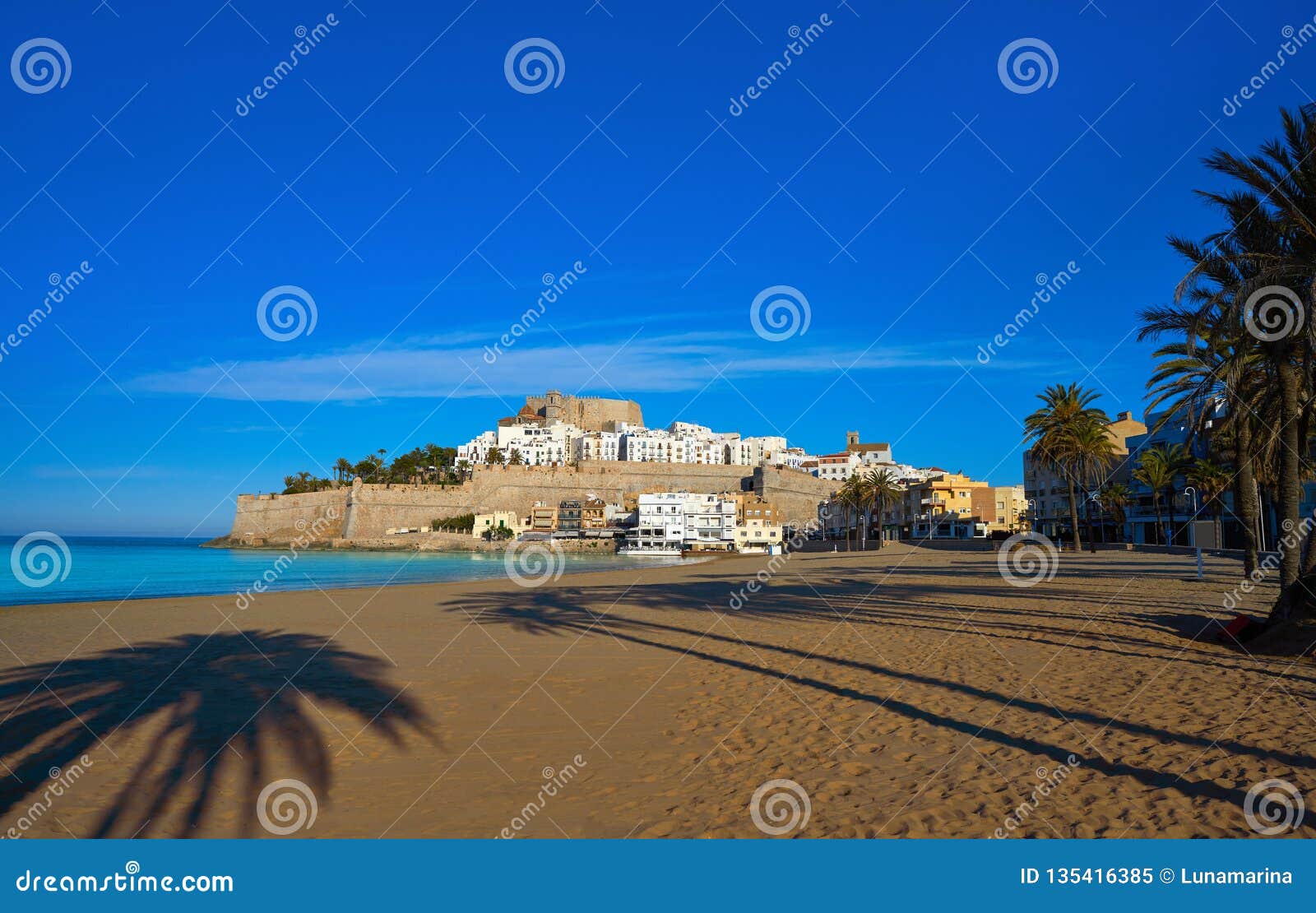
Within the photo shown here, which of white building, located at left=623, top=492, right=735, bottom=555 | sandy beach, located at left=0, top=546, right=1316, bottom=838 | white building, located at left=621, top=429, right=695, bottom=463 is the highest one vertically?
white building, located at left=621, top=429, right=695, bottom=463

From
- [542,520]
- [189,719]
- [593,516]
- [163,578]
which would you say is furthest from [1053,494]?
[189,719]

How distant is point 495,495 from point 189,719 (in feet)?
378

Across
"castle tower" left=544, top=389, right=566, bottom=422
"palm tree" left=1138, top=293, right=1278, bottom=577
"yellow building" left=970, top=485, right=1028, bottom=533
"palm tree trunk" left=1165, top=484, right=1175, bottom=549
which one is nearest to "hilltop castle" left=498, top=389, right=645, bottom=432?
"castle tower" left=544, top=389, right=566, bottom=422

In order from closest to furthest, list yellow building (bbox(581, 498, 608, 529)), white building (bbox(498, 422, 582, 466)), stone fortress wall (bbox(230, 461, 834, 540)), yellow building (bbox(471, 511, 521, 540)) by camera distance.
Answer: yellow building (bbox(581, 498, 608, 529)) < yellow building (bbox(471, 511, 521, 540)) < stone fortress wall (bbox(230, 461, 834, 540)) < white building (bbox(498, 422, 582, 466))

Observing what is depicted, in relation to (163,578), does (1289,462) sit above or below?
above

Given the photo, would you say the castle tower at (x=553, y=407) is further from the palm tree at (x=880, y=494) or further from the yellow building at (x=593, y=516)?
the palm tree at (x=880, y=494)

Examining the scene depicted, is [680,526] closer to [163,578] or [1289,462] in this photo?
[163,578]

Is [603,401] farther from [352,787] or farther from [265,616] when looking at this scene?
[352,787]

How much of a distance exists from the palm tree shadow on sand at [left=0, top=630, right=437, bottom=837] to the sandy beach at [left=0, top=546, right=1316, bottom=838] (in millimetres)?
41

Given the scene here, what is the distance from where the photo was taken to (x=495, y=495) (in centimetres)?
12244

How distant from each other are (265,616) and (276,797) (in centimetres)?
1731

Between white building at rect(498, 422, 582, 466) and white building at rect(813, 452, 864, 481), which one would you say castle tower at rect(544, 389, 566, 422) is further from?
white building at rect(813, 452, 864, 481)

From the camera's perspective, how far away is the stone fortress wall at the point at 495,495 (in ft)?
392

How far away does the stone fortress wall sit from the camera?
4710 inches
